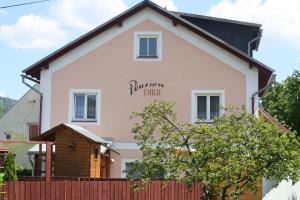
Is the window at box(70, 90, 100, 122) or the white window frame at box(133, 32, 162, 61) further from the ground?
the white window frame at box(133, 32, 162, 61)

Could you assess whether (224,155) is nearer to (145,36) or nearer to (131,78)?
(131,78)

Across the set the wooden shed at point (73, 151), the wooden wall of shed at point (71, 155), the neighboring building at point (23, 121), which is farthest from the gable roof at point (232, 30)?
the neighboring building at point (23, 121)

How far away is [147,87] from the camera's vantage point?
22984mm

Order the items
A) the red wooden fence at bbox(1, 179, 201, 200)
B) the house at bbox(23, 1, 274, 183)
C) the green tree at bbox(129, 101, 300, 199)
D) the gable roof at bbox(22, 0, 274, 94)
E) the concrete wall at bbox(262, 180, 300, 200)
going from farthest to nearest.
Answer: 1. the house at bbox(23, 1, 274, 183)
2. the gable roof at bbox(22, 0, 274, 94)
3. the concrete wall at bbox(262, 180, 300, 200)
4. the red wooden fence at bbox(1, 179, 201, 200)
5. the green tree at bbox(129, 101, 300, 199)

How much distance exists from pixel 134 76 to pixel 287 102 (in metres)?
29.3

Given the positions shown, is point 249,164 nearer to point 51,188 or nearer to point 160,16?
point 51,188

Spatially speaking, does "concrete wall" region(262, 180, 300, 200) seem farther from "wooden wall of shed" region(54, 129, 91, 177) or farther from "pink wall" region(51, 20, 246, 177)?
"wooden wall of shed" region(54, 129, 91, 177)

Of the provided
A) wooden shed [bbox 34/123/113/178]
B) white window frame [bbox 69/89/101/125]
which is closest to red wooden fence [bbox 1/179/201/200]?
wooden shed [bbox 34/123/113/178]

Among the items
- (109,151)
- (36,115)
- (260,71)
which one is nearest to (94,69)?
(109,151)

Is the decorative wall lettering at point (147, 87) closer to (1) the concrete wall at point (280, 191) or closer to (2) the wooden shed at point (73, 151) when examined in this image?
(2) the wooden shed at point (73, 151)

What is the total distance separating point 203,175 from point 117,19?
10957 millimetres

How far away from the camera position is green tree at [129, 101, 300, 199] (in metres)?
13.5

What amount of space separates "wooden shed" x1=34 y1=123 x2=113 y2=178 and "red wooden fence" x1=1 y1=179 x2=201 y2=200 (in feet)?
10.6

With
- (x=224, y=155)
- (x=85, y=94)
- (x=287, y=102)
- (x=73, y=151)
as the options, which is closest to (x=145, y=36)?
(x=85, y=94)
